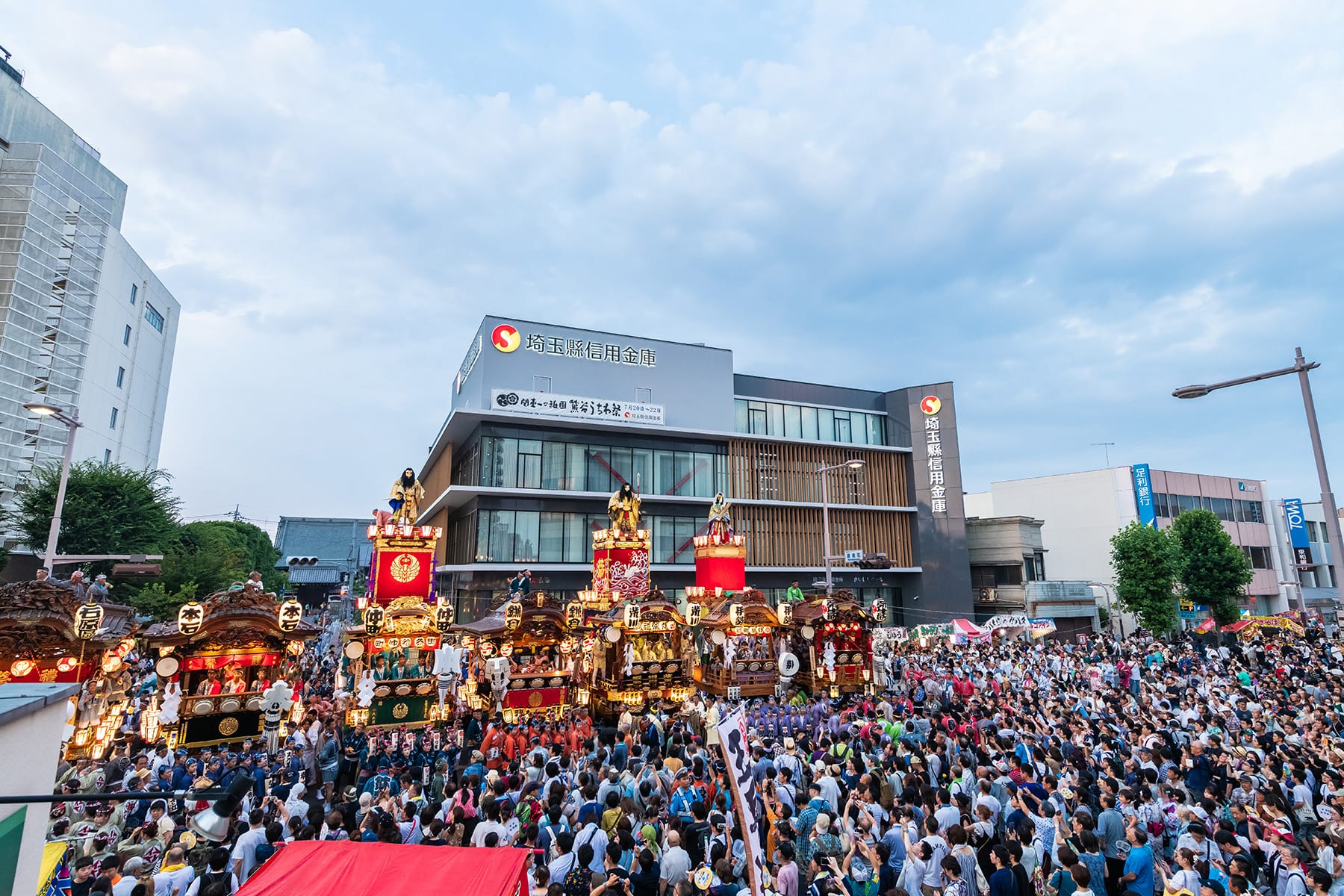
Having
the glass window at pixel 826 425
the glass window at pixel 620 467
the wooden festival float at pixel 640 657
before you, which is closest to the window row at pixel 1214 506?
the glass window at pixel 826 425

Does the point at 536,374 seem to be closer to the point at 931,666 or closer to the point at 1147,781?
the point at 931,666

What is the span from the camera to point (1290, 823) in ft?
29.1

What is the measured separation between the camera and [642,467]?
1683 inches

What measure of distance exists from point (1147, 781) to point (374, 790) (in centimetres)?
1317

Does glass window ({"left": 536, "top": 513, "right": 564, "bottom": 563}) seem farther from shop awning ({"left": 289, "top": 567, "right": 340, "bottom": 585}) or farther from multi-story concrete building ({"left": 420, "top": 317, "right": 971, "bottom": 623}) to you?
shop awning ({"left": 289, "top": 567, "right": 340, "bottom": 585})

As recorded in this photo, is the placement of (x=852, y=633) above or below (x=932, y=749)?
above

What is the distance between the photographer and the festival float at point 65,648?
48.2ft

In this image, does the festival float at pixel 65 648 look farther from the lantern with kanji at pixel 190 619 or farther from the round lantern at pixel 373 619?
the round lantern at pixel 373 619

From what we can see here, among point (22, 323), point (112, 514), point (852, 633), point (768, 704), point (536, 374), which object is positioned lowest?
point (768, 704)

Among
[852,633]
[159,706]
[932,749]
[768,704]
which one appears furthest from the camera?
[852,633]

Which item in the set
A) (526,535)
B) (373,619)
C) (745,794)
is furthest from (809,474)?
(745,794)

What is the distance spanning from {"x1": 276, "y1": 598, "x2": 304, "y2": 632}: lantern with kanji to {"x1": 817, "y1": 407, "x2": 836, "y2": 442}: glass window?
125 ft

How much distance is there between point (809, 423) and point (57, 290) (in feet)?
158

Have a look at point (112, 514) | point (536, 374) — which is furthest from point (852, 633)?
point (112, 514)
